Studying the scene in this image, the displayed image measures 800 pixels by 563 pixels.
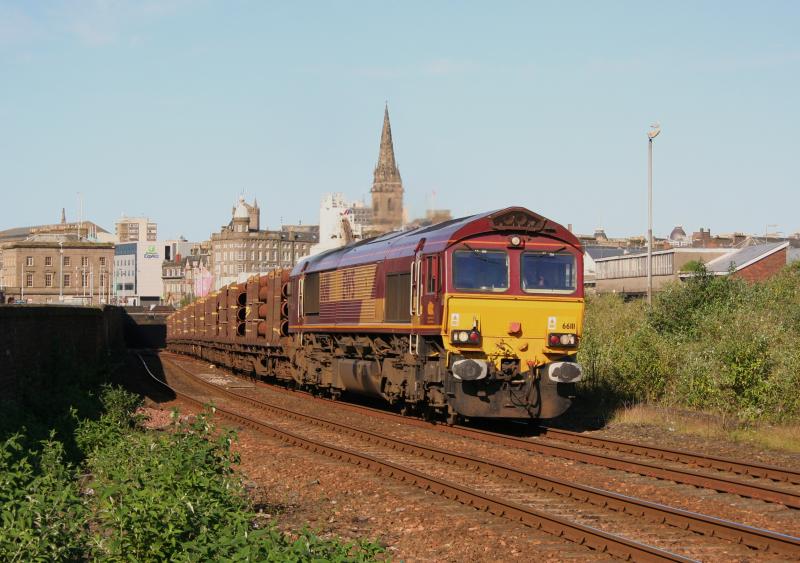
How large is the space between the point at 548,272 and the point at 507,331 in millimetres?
1613

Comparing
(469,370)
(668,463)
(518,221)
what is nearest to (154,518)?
(668,463)

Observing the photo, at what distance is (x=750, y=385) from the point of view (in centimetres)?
2214

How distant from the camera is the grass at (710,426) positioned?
18.8 m

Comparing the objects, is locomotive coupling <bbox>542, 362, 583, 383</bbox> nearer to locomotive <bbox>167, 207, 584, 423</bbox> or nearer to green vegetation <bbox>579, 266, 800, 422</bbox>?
locomotive <bbox>167, 207, 584, 423</bbox>

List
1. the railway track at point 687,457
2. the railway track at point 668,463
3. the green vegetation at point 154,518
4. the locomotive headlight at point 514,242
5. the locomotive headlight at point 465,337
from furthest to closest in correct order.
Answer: the locomotive headlight at point 514,242, the locomotive headlight at point 465,337, the railway track at point 687,457, the railway track at point 668,463, the green vegetation at point 154,518

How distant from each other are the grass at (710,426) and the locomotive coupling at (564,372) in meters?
2.65

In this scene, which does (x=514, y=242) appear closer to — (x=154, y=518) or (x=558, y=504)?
(x=558, y=504)

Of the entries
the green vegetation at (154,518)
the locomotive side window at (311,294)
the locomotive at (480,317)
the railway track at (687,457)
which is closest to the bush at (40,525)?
the green vegetation at (154,518)

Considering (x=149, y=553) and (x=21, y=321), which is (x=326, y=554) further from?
(x=21, y=321)

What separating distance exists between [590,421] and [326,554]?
15656 millimetres

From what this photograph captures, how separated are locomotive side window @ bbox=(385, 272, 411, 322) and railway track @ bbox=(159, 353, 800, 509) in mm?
2690

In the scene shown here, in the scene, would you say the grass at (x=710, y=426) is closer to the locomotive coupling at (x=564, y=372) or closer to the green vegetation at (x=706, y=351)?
the green vegetation at (x=706, y=351)

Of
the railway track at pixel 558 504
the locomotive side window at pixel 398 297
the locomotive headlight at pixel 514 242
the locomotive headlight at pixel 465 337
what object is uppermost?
the locomotive headlight at pixel 514 242

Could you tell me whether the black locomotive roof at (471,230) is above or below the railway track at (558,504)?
above
